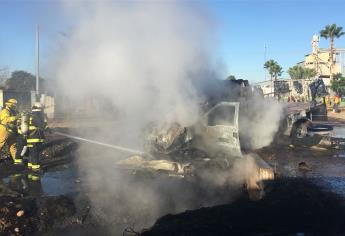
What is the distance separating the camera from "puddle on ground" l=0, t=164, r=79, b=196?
6770 millimetres

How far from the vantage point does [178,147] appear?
8.62 metres

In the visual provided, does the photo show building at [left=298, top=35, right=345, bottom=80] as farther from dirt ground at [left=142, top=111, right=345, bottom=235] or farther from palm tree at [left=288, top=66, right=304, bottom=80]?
dirt ground at [left=142, top=111, right=345, bottom=235]

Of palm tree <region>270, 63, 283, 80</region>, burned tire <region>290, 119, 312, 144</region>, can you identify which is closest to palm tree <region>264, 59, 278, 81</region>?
palm tree <region>270, 63, 283, 80</region>

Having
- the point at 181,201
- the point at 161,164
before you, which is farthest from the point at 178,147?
the point at 181,201

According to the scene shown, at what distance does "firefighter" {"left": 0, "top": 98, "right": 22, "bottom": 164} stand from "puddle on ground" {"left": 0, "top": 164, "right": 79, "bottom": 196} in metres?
1.07

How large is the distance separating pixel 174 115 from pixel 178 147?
0.74 meters

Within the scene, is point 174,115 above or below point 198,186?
above

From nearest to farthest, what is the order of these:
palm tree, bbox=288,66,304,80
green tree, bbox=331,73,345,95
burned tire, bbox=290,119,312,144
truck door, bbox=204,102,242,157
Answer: truck door, bbox=204,102,242,157 → burned tire, bbox=290,119,312,144 → green tree, bbox=331,73,345,95 → palm tree, bbox=288,66,304,80

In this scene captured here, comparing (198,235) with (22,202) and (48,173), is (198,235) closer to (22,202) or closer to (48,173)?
(22,202)

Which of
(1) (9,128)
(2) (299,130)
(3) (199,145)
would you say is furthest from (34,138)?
(2) (299,130)

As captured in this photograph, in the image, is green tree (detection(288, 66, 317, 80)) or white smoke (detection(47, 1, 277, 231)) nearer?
white smoke (detection(47, 1, 277, 231))

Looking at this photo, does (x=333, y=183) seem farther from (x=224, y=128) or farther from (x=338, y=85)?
(x=338, y=85)

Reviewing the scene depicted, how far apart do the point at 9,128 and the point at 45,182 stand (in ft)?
7.29

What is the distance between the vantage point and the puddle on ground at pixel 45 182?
677 cm
